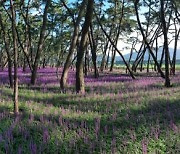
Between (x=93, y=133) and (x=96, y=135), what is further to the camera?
(x=93, y=133)

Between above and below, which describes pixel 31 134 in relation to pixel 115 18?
below

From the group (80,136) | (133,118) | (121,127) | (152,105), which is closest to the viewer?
(80,136)

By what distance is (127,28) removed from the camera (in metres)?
42.7

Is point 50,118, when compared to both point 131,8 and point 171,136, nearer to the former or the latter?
point 171,136

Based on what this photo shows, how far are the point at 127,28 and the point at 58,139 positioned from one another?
37.5 metres

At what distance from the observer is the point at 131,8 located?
40312 mm

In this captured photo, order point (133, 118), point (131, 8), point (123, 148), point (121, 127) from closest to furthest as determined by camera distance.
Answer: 1. point (123, 148)
2. point (121, 127)
3. point (133, 118)
4. point (131, 8)

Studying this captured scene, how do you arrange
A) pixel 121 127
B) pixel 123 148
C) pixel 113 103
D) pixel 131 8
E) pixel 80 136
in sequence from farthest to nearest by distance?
pixel 131 8, pixel 113 103, pixel 121 127, pixel 80 136, pixel 123 148

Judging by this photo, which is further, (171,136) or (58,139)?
(171,136)

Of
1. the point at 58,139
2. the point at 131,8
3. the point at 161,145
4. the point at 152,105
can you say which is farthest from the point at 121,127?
the point at 131,8

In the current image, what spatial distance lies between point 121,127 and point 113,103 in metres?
3.68

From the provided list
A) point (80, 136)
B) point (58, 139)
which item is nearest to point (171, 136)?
point (80, 136)

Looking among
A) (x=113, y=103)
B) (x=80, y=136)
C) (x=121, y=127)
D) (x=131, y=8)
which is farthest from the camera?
(x=131, y=8)

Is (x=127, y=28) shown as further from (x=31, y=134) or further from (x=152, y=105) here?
(x=31, y=134)
